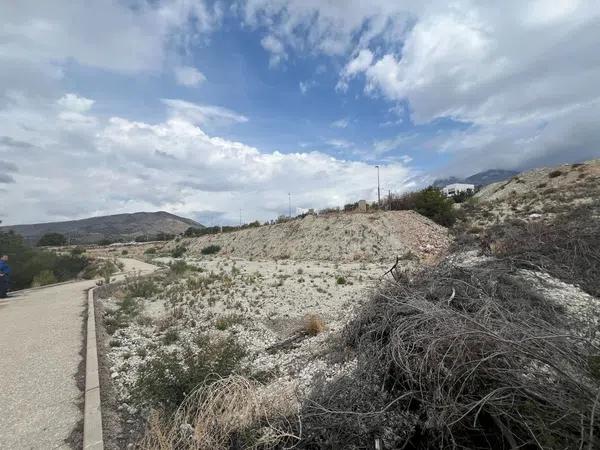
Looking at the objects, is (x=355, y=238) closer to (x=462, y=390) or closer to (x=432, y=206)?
(x=432, y=206)

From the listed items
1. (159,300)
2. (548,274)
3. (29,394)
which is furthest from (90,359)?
(548,274)

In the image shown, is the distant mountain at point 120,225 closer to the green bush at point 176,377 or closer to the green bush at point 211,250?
the green bush at point 211,250

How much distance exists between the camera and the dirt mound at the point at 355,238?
1085 inches

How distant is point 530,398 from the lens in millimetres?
3314

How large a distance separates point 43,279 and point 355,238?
831 inches

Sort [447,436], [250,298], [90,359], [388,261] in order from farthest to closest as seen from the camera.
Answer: [388,261], [250,298], [90,359], [447,436]

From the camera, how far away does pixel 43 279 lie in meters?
21.9

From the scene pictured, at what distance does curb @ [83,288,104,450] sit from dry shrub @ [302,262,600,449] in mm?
2490

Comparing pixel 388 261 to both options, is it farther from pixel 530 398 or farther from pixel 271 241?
pixel 530 398

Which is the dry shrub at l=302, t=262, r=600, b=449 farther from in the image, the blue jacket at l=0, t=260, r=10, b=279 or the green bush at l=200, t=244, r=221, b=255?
the green bush at l=200, t=244, r=221, b=255

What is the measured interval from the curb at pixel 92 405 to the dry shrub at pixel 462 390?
2.49 metres

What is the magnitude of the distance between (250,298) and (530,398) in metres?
11.2

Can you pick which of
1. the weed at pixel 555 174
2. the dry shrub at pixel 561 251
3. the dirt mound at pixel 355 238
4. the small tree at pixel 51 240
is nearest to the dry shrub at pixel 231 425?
the dry shrub at pixel 561 251

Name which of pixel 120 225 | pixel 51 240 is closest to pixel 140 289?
pixel 51 240
